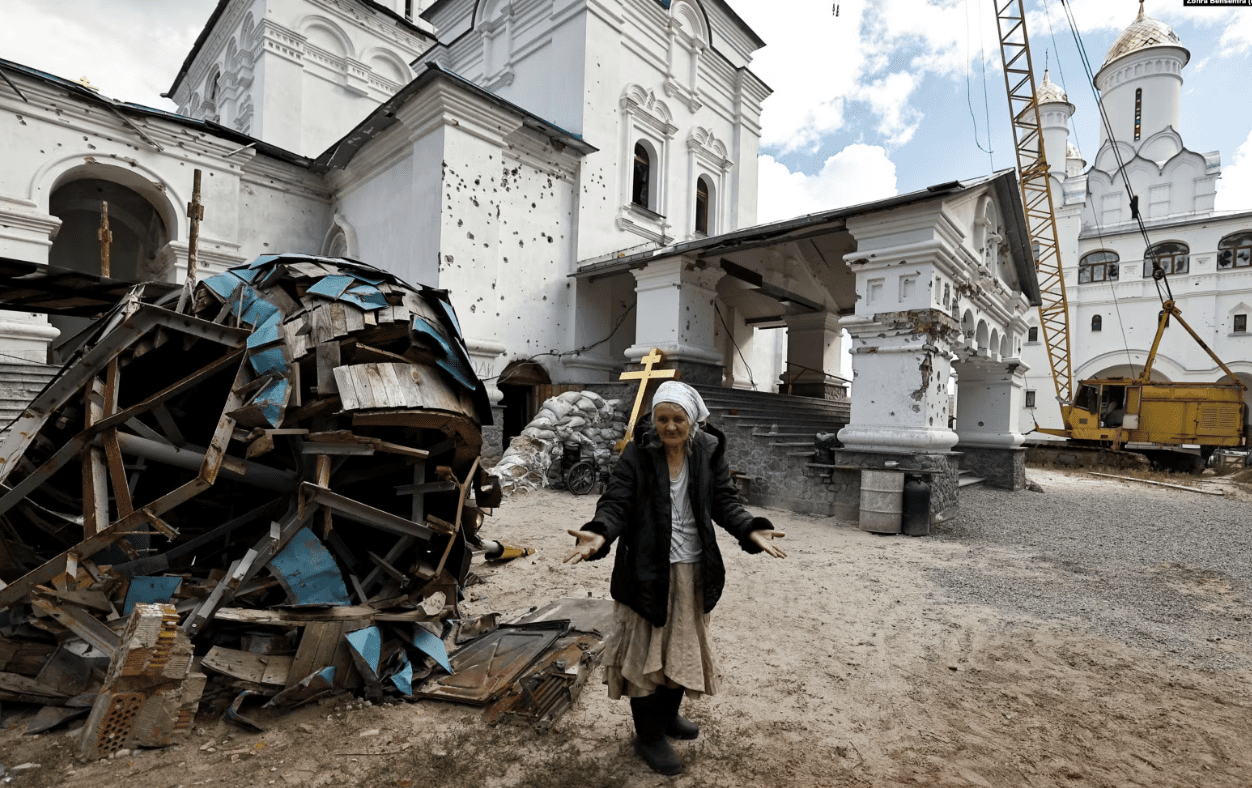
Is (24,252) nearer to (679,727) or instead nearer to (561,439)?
(561,439)

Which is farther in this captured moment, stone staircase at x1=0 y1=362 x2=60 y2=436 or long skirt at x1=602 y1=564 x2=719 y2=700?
stone staircase at x1=0 y1=362 x2=60 y2=436

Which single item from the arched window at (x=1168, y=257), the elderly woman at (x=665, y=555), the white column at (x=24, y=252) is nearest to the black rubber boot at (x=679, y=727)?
the elderly woman at (x=665, y=555)

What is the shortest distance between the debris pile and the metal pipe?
6100mm

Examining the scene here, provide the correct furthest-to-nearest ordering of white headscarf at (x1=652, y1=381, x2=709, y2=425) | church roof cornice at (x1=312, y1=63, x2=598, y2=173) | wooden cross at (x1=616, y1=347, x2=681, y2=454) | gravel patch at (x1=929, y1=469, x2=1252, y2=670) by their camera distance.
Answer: church roof cornice at (x1=312, y1=63, x2=598, y2=173) < wooden cross at (x1=616, y1=347, x2=681, y2=454) < gravel patch at (x1=929, y1=469, x2=1252, y2=670) < white headscarf at (x1=652, y1=381, x2=709, y2=425)

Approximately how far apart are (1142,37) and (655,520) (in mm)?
40336

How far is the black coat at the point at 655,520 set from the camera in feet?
8.04

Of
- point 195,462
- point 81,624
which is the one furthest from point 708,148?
point 81,624

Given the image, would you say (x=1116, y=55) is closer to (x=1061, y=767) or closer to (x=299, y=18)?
(x=299, y=18)

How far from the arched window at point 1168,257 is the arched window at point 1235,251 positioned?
96cm

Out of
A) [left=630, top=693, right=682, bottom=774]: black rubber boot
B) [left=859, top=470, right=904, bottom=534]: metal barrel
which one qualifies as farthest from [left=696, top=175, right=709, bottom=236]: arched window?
[left=630, top=693, right=682, bottom=774]: black rubber boot

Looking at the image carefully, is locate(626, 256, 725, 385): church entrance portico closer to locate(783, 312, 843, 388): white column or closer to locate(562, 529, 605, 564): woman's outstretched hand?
locate(783, 312, 843, 388): white column

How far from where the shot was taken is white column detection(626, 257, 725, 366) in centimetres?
1063

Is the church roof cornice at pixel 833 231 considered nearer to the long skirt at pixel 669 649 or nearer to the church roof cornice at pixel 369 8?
the long skirt at pixel 669 649

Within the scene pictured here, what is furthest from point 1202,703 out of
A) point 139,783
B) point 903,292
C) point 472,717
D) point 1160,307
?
point 1160,307
